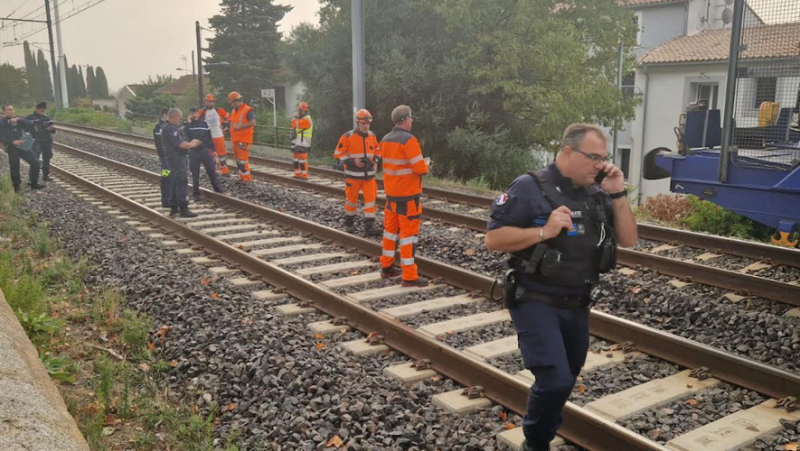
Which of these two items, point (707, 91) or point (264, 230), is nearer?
point (264, 230)

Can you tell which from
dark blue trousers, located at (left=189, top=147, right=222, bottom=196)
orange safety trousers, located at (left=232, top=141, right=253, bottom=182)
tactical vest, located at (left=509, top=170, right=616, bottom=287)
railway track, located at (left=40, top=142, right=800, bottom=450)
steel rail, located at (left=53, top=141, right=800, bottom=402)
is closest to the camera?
tactical vest, located at (left=509, top=170, right=616, bottom=287)

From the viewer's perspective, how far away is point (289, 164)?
67.9 feet

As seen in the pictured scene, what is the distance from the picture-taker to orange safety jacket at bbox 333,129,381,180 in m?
10.4

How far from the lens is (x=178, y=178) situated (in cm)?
1249

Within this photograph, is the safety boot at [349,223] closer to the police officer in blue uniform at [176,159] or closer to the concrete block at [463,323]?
the police officer in blue uniform at [176,159]

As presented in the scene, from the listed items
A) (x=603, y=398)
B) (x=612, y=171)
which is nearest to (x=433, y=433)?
(x=603, y=398)

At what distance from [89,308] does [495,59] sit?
1732 centimetres

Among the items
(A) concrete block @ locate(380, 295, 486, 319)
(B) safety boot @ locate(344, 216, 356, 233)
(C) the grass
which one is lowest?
(C) the grass

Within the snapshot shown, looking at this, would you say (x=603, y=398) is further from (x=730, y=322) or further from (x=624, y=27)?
(x=624, y=27)

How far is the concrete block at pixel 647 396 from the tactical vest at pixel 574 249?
1.43 metres

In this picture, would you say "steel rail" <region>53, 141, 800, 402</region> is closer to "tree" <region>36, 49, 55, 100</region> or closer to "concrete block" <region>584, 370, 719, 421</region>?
"concrete block" <region>584, 370, 719, 421</region>

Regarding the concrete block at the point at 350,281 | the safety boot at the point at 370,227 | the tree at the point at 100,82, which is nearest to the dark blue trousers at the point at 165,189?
the safety boot at the point at 370,227

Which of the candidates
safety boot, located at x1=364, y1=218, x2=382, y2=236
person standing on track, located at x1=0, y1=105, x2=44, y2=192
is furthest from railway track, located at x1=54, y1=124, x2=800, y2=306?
person standing on track, located at x1=0, y1=105, x2=44, y2=192

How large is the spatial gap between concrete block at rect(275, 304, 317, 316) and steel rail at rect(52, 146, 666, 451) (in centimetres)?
12
